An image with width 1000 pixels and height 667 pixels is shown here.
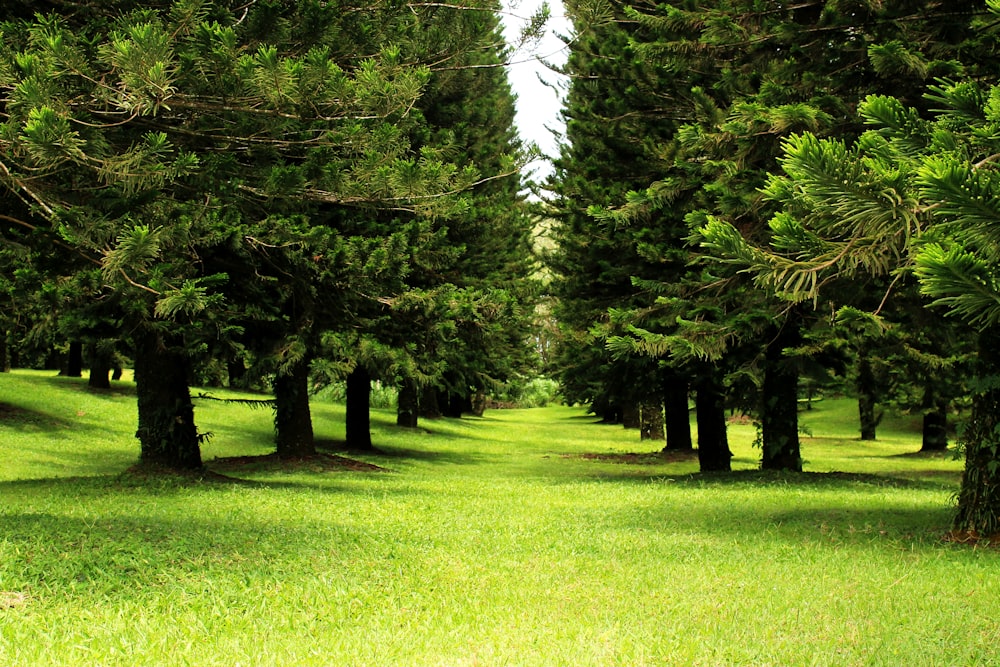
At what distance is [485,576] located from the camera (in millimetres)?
6145

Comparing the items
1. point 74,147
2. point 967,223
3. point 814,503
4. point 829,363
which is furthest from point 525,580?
point 829,363

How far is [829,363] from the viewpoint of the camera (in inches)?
542

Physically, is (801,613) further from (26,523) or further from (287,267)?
(287,267)

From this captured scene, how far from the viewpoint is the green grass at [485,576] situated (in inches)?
172

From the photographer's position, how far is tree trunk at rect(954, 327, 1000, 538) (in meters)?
7.27

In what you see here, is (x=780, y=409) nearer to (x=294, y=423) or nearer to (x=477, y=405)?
(x=294, y=423)

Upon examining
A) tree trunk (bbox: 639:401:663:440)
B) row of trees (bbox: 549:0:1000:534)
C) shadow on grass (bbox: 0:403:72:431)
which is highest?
row of trees (bbox: 549:0:1000:534)

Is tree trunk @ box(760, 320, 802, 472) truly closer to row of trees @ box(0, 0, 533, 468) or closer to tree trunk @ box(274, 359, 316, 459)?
row of trees @ box(0, 0, 533, 468)

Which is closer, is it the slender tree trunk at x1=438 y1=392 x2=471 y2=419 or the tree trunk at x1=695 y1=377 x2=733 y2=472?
the tree trunk at x1=695 y1=377 x2=733 y2=472

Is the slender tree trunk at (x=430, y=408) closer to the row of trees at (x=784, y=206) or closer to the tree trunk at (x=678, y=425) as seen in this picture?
the tree trunk at (x=678, y=425)

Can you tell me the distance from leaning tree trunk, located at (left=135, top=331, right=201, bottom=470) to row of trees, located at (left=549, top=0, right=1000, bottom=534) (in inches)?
243

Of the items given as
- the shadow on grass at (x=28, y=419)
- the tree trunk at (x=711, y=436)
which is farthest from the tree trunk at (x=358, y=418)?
Result: the tree trunk at (x=711, y=436)

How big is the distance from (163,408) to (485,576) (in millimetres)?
7671

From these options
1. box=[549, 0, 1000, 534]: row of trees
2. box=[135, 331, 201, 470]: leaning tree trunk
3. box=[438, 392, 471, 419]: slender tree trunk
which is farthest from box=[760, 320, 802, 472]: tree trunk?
box=[438, 392, 471, 419]: slender tree trunk
